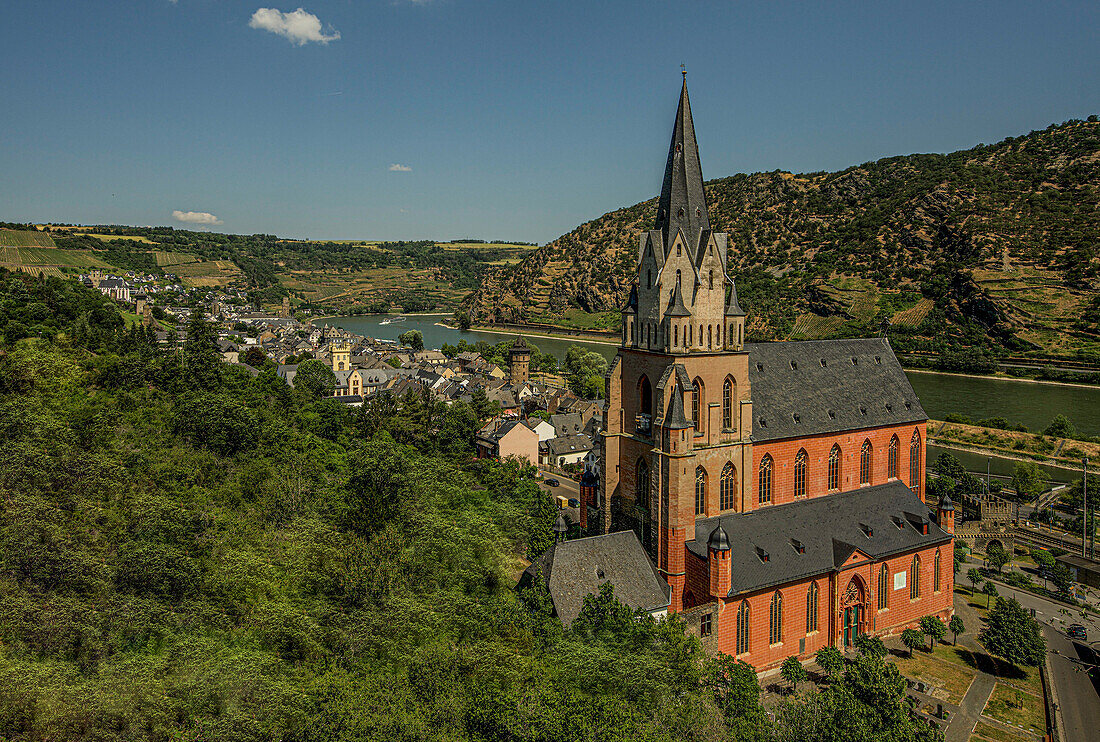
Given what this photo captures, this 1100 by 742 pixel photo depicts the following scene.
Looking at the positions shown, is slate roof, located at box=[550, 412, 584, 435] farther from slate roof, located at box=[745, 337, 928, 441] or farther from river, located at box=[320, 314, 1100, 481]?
slate roof, located at box=[745, 337, 928, 441]

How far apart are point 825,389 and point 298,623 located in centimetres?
3330

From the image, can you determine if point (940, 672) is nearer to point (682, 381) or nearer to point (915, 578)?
point (915, 578)

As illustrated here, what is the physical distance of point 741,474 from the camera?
122 ft

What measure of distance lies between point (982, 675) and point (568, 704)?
93.8ft

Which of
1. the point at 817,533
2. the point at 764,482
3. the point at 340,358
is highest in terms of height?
the point at 764,482

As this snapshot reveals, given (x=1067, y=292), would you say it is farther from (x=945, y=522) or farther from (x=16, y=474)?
(x=16, y=474)

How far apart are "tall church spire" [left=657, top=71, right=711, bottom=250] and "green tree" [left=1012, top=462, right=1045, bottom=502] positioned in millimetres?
55571

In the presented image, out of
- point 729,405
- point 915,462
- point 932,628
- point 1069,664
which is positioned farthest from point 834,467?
point 1069,664

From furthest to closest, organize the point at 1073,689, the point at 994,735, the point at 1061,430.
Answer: the point at 1061,430 < the point at 1073,689 < the point at 994,735

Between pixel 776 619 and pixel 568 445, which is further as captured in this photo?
pixel 568 445

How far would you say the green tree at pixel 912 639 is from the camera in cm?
3666

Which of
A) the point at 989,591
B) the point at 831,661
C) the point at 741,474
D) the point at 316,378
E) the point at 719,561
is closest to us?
the point at 831,661

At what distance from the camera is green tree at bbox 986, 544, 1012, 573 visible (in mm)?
48406

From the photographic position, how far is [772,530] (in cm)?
3712
